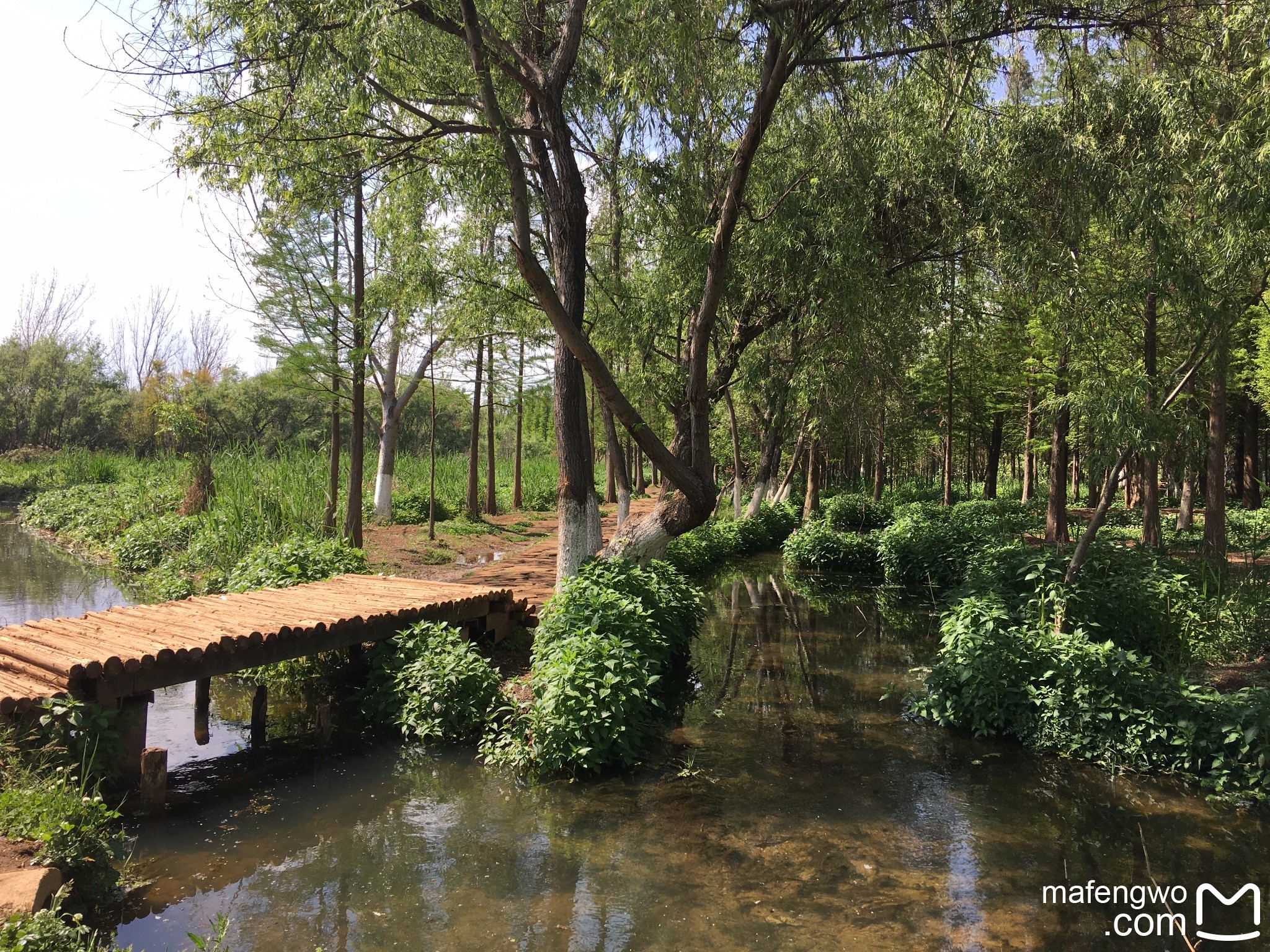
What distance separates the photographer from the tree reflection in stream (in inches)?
183

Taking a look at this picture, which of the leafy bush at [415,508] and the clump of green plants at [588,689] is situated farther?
the leafy bush at [415,508]

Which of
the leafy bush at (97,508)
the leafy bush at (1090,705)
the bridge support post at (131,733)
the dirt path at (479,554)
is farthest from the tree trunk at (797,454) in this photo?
the bridge support post at (131,733)

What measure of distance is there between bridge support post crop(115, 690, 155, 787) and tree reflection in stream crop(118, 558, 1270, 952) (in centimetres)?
63

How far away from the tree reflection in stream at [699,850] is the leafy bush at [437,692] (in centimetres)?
27

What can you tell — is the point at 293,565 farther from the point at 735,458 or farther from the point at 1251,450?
the point at 1251,450

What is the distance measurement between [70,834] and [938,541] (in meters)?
14.9

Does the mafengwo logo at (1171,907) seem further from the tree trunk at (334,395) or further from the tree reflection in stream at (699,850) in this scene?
the tree trunk at (334,395)

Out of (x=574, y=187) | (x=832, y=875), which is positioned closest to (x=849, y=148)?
(x=574, y=187)

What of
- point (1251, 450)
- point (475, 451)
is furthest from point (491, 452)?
point (1251, 450)

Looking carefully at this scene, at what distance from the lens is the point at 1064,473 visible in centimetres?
1661

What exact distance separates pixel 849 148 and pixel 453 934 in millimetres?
9808

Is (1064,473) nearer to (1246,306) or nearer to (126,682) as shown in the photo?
(1246,306)

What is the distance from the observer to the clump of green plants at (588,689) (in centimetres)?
678

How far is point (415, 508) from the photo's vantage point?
67.8 feet
